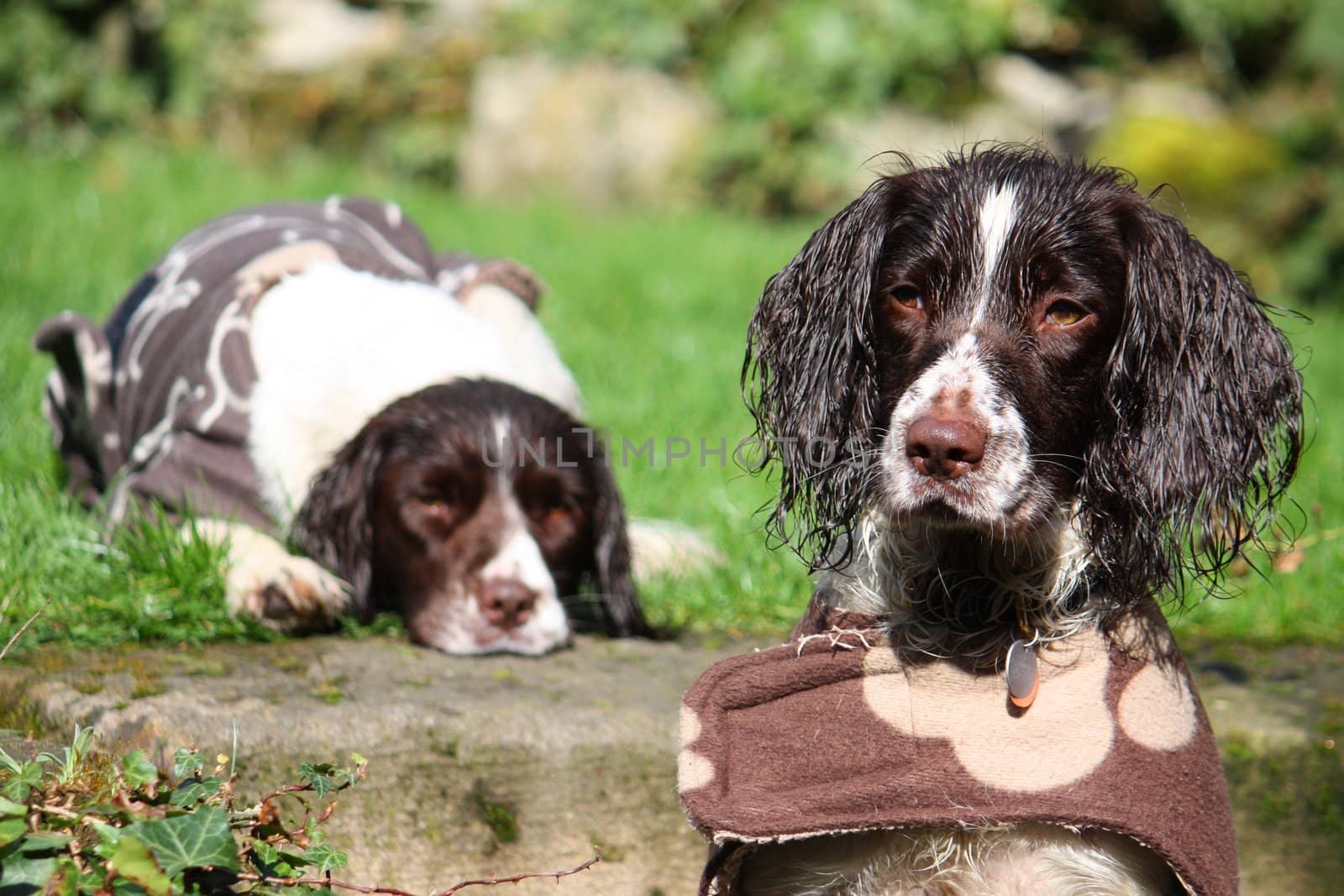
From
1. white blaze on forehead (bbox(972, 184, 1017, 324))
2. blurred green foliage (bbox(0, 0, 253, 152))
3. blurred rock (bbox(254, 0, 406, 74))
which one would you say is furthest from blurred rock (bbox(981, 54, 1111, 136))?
white blaze on forehead (bbox(972, 184, 1017, 324))

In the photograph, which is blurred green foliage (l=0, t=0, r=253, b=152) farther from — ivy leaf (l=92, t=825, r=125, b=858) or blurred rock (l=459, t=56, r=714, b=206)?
ivy leaf (l=92, t=825, r=125, b=858)

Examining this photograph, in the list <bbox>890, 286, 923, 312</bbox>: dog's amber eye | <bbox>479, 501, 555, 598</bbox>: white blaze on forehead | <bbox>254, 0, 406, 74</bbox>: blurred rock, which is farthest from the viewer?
<bbox>254, 0, 406, 74</bbox>: blurred rock

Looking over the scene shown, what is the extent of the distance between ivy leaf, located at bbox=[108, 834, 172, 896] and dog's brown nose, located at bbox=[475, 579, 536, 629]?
188cm

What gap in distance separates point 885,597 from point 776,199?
8102 mm

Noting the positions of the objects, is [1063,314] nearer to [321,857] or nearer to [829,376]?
[829,376]

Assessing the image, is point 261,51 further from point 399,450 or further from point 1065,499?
point 1065,499

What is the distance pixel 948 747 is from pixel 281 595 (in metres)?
1.82

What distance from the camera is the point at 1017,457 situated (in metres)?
2.23

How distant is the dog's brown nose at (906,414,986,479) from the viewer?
2.19m

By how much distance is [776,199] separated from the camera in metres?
10.3

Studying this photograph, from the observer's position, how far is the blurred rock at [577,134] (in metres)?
9.56

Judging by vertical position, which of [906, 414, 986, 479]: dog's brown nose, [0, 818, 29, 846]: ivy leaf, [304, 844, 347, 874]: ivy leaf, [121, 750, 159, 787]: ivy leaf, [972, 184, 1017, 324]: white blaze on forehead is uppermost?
[972, 184, 1017, 324]: white blaze on forehead

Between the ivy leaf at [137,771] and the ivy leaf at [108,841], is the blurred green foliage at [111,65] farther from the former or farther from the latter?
the ivy leaf at [108,841]

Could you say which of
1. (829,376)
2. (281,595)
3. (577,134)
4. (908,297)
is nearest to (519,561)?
(281,595)
